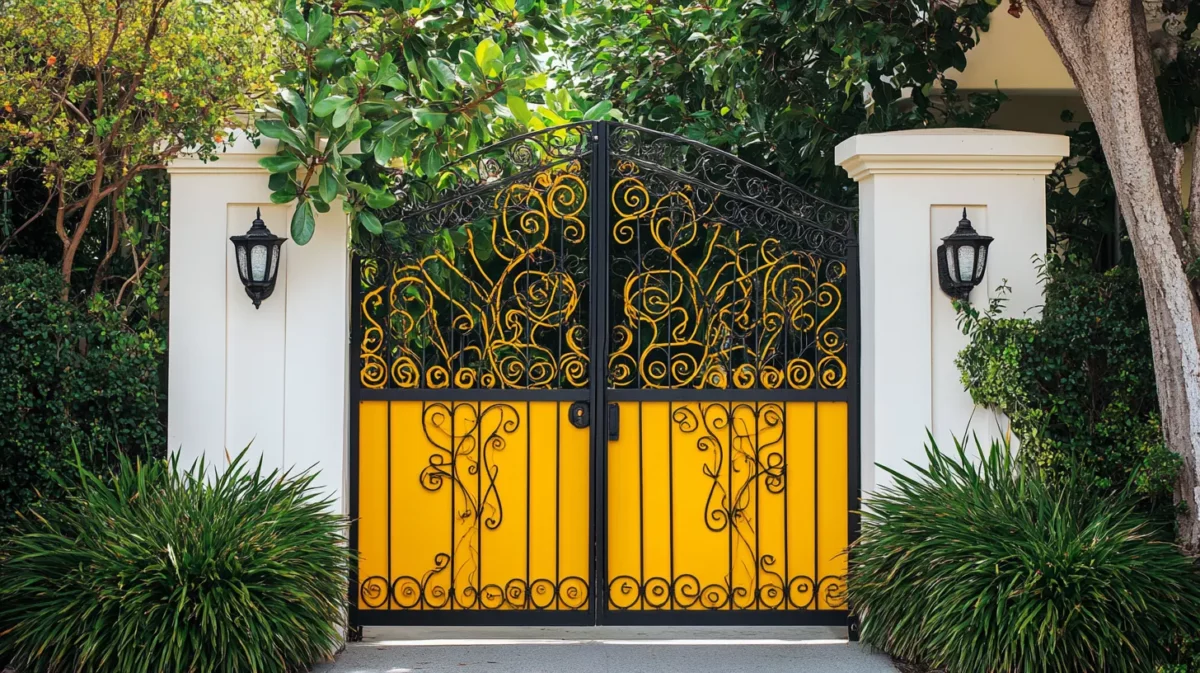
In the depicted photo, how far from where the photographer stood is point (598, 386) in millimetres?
6105

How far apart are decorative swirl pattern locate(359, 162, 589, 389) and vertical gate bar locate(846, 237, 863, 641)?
4.52ft

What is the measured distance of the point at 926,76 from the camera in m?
7.54

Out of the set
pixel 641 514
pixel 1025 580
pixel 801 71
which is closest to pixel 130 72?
pixel 641 514

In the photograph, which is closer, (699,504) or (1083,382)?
(1083,382)

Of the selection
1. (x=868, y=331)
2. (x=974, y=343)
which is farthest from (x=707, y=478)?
(x=974, y=343)

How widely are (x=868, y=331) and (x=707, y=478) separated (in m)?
1.12

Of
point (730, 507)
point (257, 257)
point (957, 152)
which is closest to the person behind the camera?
point (257, 257)

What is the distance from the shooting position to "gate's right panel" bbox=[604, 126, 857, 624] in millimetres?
6148

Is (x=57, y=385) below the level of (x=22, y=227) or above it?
below

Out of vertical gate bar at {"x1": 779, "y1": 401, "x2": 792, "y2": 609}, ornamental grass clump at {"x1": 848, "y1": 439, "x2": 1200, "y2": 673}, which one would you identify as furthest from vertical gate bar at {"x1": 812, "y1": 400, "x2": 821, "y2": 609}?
ornamental grass clump at {"x1": 848, "y1": 439, "x2": 1200, "y2": 673}

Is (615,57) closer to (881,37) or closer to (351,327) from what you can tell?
(881,37)

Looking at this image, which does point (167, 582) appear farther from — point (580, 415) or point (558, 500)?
point (580, 415)

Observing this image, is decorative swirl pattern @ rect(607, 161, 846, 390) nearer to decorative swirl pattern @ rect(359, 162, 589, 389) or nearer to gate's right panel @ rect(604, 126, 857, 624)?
gate's right panel @ rect(604, 126, 857, 624)

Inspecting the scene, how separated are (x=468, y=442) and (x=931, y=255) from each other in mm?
2536
